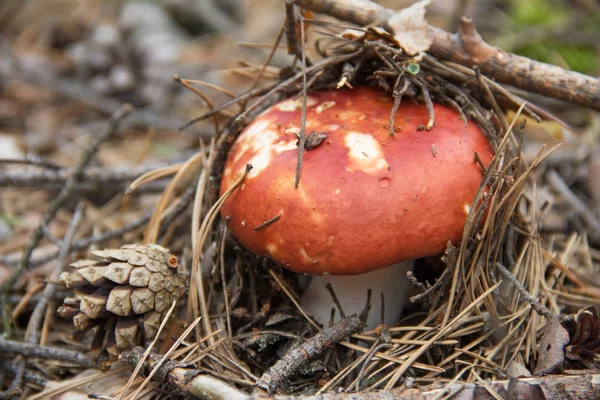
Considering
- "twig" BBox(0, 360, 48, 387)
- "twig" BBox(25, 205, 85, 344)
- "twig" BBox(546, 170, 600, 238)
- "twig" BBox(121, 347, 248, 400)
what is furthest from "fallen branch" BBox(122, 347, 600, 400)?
"twig" BBox(546, 170, 600, 238)

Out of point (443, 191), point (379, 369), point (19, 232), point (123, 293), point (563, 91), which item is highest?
point (563, 91)

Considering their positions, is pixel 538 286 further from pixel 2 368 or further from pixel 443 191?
pixel 2 368

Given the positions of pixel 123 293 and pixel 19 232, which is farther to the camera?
pixel 19 232

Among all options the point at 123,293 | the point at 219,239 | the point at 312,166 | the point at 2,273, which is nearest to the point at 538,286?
the point at 312,166

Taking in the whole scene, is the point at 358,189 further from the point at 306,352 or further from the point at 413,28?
the point at 413,28

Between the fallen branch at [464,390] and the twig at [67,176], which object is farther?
the twig at [67,176]

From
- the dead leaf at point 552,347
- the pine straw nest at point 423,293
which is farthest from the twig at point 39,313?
the dead leaf at point 552,347

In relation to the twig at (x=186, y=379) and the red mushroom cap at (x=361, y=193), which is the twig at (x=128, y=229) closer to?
the red mushroom cap at (x=361, y=193)
